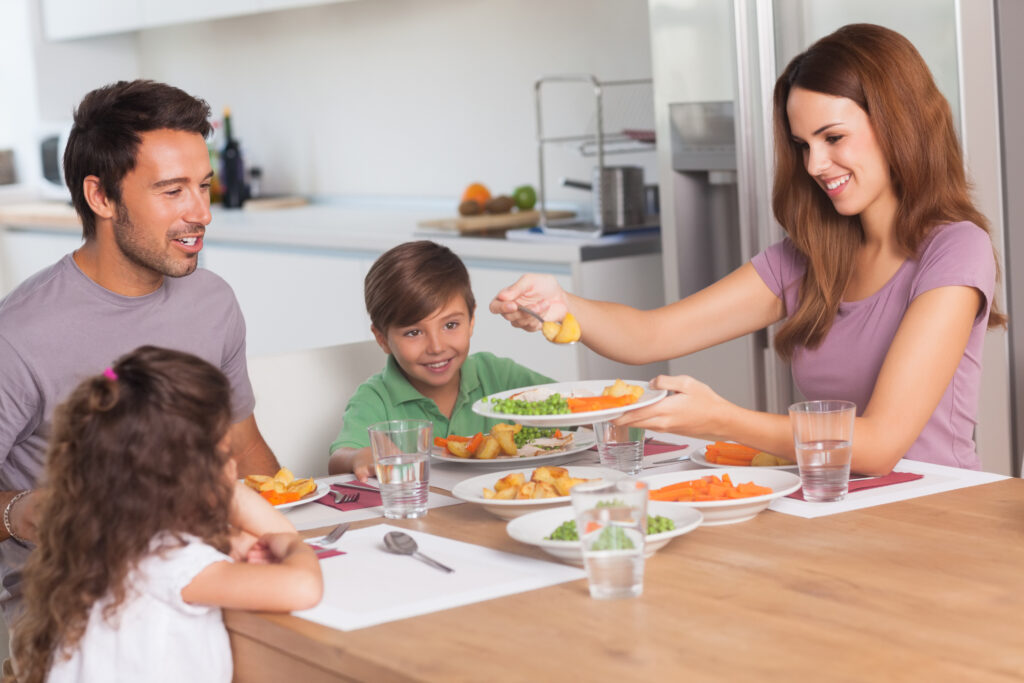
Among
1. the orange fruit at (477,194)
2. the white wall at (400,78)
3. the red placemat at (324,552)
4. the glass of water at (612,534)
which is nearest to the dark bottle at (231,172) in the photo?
the white wall at (400,78)

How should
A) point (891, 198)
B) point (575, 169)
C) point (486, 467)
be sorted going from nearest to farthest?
point (486, 467)
point (891, 198)
point (575, 169)

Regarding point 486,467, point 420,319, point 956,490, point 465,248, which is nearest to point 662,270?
point 465,248

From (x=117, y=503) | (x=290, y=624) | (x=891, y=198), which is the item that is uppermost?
(x=891, y=198)

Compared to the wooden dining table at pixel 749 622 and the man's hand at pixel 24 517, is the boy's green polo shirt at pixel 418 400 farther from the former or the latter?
the wooden dining table at pixel 749 622

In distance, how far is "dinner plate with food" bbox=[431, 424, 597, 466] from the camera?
173 cm

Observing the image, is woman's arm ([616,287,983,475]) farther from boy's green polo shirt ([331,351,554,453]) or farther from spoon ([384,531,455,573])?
boy's green polo shirt ([331,351,554,453])

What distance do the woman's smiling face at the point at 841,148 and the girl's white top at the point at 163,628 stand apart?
3.52 ft

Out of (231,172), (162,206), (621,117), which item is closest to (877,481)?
(162,206)

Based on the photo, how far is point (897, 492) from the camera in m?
1.45

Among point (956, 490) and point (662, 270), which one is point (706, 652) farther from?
point (662, 270)

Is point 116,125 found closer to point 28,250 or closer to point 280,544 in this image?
point 280,544

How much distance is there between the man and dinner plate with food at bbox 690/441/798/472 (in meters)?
0.67

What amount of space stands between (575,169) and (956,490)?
2.64 m

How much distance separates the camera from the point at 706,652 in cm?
99
